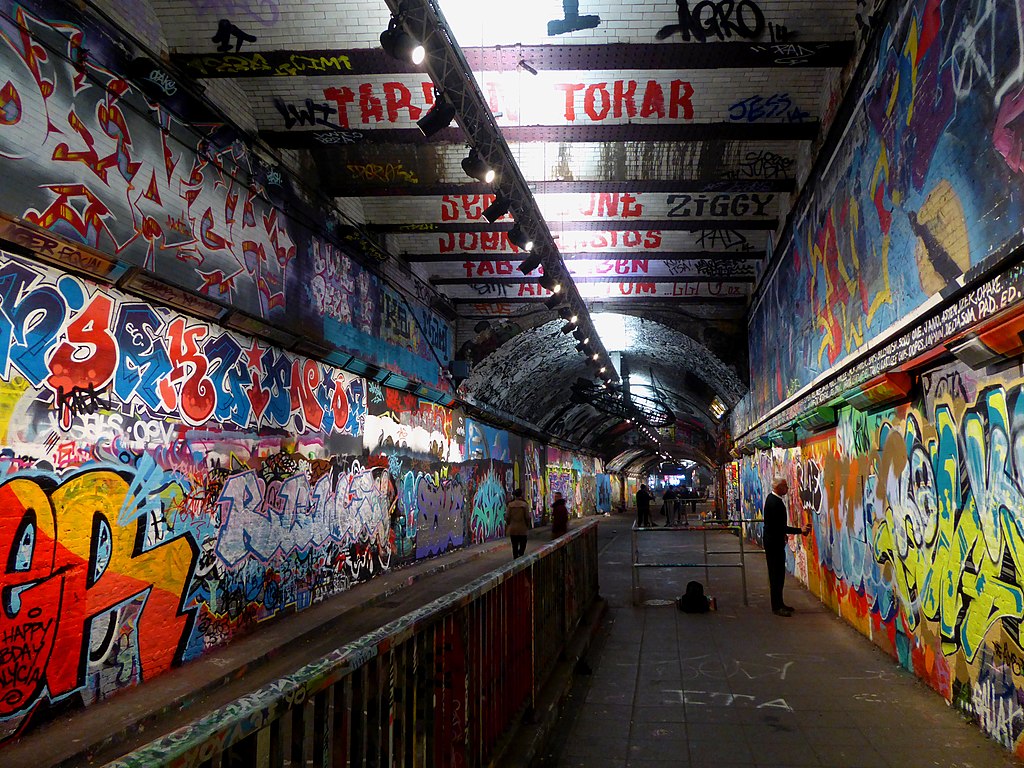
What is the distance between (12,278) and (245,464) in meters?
3.47

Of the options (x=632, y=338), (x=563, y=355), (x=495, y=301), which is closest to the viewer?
(x=495, y=301)

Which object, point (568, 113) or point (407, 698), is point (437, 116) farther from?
point (407, 698)

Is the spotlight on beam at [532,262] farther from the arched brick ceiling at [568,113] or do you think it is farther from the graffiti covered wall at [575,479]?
the graffiti covered wall at [575,479]

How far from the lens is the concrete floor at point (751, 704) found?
13.8 ft

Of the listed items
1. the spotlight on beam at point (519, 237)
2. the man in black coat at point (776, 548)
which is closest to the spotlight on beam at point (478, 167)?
the spotlight on beam at point (519, 237)

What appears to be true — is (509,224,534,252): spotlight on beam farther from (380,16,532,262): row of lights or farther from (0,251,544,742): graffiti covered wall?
(0,251,544,742): graffiti covered wall

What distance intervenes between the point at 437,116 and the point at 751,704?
6.07m

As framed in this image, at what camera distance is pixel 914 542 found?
550 cm

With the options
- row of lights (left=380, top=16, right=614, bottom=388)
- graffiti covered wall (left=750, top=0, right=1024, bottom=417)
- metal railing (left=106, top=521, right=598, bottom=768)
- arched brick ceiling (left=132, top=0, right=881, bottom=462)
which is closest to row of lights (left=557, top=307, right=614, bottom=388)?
row of lights (left=380, top=16, right=614, bottom=388)

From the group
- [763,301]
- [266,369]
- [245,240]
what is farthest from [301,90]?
[763,301]

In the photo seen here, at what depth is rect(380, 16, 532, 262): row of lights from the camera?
5.48m

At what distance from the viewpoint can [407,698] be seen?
8.76 ft

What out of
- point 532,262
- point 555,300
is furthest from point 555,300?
point 532,262

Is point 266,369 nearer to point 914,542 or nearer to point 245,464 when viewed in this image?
point 245,464
